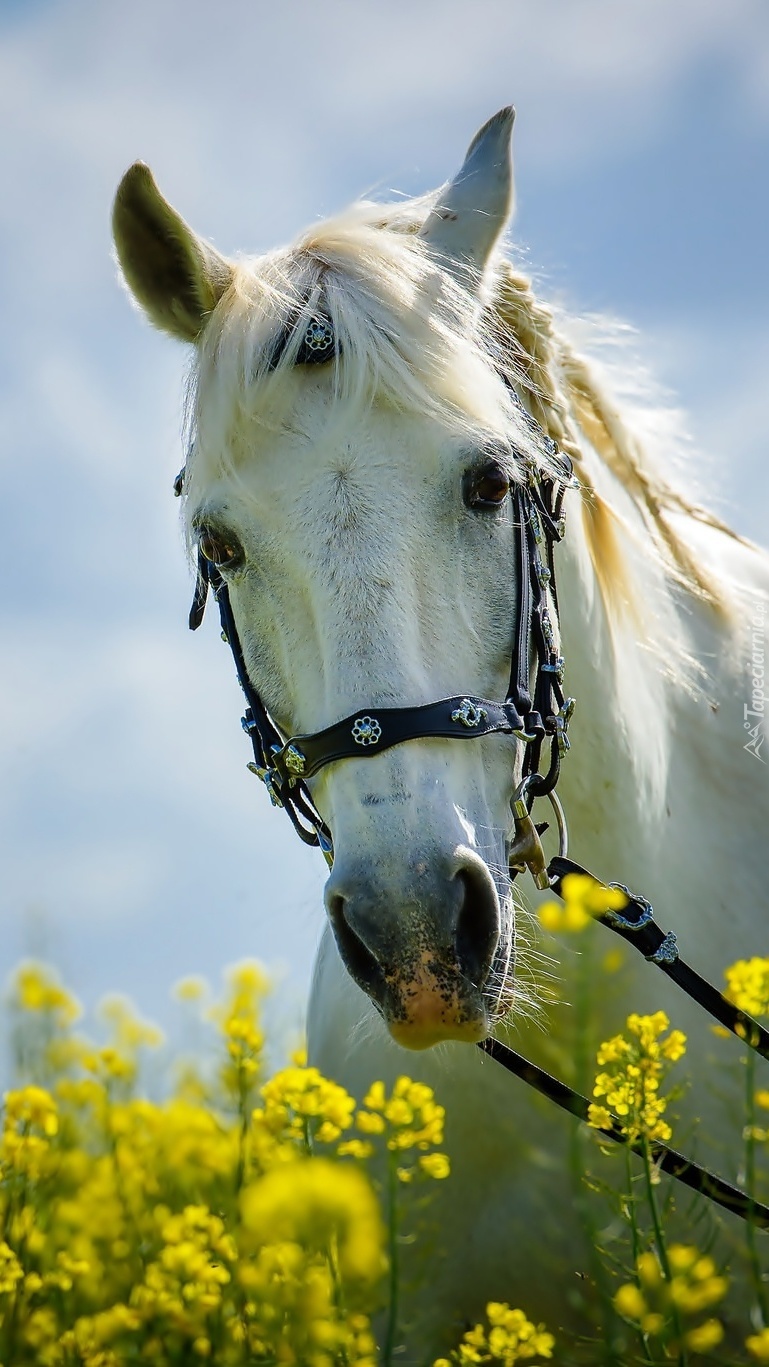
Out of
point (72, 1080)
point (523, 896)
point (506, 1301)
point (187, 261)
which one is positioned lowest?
point (506, 1301)

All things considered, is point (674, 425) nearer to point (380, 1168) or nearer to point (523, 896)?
point (523, 896)

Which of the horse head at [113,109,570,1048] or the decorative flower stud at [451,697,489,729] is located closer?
the horse head at [113,109,570,1048]

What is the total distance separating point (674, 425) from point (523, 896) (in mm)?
1933

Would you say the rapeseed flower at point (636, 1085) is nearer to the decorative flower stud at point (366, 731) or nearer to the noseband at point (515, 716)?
the noseband at point (515, 716)

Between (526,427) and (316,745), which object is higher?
(526,427)

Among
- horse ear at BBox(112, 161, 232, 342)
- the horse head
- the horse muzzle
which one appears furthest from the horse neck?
horse ear at BBox(112, 161, 232, 342)

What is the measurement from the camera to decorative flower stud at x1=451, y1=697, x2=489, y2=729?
2572 mm

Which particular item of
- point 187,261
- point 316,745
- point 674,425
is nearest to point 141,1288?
point 316,745

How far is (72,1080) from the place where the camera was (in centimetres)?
300

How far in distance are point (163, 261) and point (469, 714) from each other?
1636mm

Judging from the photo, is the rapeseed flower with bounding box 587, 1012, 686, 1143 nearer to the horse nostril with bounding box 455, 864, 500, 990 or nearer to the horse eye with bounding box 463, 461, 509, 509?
the horse nostril with bounding box 455, 864, 500, 990

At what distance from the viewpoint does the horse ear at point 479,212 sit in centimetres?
333

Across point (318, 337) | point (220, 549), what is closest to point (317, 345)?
point (318, 337)

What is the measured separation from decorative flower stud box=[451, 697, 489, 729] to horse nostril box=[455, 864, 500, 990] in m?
0.35
